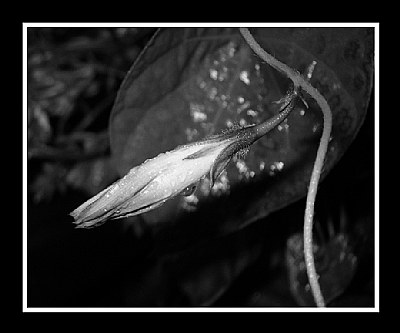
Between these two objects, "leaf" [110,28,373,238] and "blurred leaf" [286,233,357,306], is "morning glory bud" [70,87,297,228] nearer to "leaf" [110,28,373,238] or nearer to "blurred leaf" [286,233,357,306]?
"leaf" [110,28,373,238]

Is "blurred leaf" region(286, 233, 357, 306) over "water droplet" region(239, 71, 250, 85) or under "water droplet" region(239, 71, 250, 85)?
under

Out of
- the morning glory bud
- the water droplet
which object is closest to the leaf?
the water droplet

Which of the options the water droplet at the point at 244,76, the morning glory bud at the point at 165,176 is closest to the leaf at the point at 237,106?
the water droplet at the point at 244,76

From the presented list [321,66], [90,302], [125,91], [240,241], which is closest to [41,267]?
[90,302]

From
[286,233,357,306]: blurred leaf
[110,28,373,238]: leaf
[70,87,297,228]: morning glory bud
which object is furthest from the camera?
[286,233,357,306]: blurred leaf

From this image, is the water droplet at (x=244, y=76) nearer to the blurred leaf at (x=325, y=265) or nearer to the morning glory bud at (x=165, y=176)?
the morning glory bud at (x=165, y=176)

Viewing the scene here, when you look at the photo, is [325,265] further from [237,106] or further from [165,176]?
[165,176]

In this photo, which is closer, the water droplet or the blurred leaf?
the water droplet

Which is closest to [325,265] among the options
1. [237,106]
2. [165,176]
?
[237,106]

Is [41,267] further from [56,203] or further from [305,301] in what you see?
[305,301]
